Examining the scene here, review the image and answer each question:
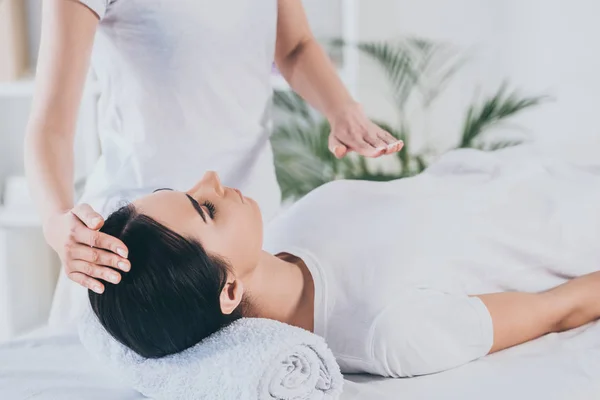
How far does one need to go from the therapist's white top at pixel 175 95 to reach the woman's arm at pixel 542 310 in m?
0.64

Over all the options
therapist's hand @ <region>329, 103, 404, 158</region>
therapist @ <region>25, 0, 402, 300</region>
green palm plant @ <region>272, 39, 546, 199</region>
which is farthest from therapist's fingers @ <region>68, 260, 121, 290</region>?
green palm plant @ <region>272, 39, 546, 199</region>

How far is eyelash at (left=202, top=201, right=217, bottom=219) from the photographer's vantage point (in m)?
1.18

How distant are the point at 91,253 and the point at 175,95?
1.95 ft

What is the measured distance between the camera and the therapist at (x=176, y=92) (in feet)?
4.26

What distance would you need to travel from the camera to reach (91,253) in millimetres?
1024

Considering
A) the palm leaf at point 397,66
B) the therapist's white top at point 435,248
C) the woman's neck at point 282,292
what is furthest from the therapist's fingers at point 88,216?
the palm leaf at point 397,66

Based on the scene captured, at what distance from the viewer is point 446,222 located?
1.49 metres

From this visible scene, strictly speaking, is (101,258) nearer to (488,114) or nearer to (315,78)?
(315,78)

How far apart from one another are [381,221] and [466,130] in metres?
1.17

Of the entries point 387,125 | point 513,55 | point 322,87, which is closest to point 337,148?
point 322,87

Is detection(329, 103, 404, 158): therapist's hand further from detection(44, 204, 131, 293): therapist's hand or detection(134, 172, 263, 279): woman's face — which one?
detection(44, 204, 131, 293): therapist's hand

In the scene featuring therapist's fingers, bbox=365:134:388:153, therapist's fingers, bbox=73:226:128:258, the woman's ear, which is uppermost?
therapist's fingers, bbox=365:134:388:153

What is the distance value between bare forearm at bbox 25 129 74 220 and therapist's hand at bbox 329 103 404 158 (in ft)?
1.58

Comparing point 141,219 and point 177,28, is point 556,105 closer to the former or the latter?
point 177,28
